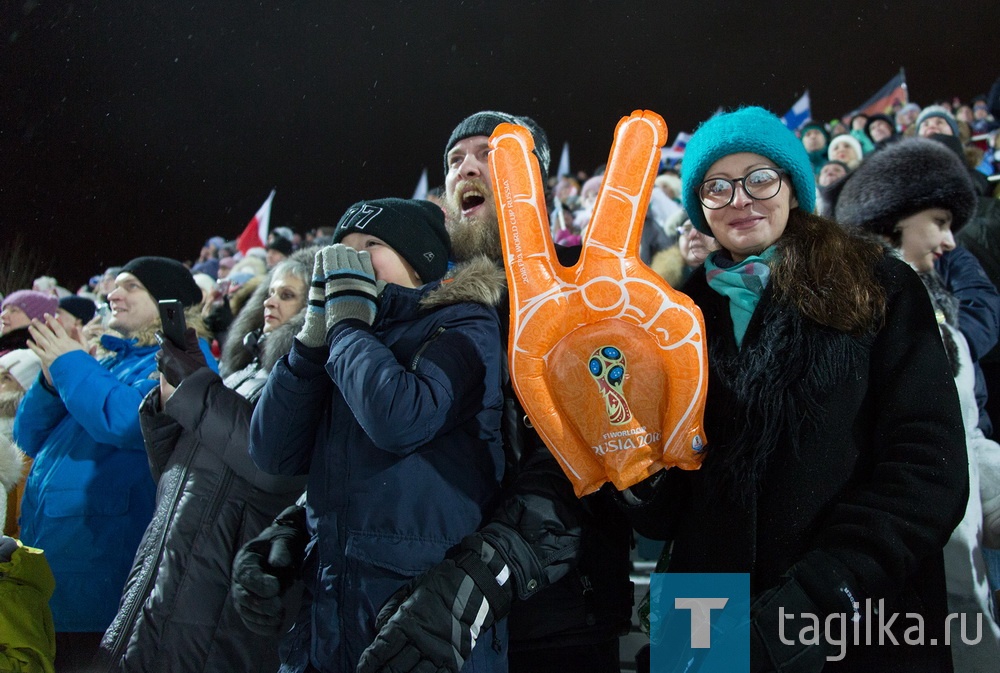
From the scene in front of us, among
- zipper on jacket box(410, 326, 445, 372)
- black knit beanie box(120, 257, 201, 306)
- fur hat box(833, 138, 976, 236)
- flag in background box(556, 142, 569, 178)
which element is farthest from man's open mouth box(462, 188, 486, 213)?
flag in background box(556, 142, 569, 178)

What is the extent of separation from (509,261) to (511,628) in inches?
34.4

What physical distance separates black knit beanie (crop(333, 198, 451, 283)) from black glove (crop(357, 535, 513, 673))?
80 cm

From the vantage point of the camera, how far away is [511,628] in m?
1.72

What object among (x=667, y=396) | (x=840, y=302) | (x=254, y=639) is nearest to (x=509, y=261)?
(x=667, y=396)

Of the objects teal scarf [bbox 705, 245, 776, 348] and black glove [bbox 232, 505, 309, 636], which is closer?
teal scarf [bbox 705, 245, 776, 348]

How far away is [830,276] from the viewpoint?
146 cm

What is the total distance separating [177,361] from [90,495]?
740 mm

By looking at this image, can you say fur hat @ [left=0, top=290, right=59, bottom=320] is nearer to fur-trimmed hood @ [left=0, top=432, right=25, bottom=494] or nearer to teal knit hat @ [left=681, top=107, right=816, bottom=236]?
fur-trimmed hood @ [left=0, top=432, right=25, bottom=494]

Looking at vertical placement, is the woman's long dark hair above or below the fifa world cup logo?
above

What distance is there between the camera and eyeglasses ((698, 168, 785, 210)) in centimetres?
157

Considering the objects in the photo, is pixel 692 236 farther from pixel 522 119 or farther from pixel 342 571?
pixel 342 571

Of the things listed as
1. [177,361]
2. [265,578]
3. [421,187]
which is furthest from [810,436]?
[421,187]

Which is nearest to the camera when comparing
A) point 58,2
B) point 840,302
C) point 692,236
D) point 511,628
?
point 840,302

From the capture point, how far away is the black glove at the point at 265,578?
179 centimetres
